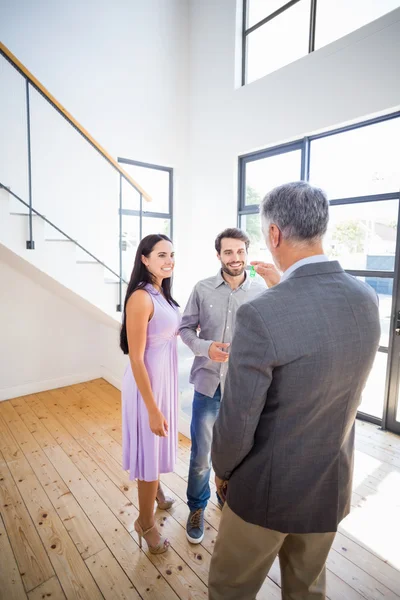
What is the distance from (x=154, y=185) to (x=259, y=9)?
2.62 metres

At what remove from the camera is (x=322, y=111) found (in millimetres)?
3521

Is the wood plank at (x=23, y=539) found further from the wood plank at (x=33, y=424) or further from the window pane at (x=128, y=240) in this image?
the window pane at (x=128, y=240)

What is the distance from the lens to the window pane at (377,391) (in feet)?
11.4

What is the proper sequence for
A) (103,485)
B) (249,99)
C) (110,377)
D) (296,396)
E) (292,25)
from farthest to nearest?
(110,377) < (249,99) < (292,25) < (103,485) < (296,396)

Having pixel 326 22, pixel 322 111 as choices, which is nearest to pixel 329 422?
pixel 322 111

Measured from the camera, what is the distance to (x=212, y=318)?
6.21 ft

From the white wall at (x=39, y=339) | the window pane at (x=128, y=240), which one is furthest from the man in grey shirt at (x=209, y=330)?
the window pane at (x=128, y=240)

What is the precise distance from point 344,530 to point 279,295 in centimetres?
201

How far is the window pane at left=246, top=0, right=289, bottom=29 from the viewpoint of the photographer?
4219 mm

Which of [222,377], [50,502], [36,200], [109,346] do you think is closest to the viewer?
[222,377]

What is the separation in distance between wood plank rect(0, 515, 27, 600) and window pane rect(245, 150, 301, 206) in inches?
154

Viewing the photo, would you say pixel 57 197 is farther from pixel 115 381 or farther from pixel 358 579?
pixel 358 579

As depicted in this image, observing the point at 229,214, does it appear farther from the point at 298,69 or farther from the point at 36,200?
the point at 36,200

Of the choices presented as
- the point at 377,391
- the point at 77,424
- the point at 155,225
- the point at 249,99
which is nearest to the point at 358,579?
the point at 377,391
